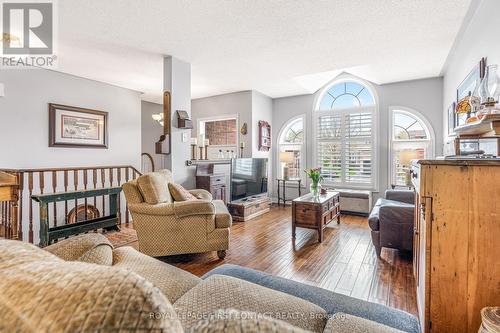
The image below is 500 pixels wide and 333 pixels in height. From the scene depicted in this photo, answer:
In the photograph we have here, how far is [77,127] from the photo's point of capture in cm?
462

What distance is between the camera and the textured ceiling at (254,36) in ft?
7.91

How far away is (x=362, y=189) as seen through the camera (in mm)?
5371

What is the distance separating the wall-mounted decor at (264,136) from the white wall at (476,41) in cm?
350

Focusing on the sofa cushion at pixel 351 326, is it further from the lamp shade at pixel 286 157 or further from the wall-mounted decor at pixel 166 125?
the lamp shade at pixel 286 157

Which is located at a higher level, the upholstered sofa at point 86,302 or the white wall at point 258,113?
the white wall at point 258,113

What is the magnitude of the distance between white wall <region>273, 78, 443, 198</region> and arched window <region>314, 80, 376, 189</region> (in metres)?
0.15

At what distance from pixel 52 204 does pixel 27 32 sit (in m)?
2.76

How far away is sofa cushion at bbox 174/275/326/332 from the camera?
0.83m

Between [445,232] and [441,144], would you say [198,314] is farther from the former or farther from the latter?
[441,144]

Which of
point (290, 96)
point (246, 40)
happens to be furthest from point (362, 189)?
point (246, 40)

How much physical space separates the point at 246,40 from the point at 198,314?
3.11m

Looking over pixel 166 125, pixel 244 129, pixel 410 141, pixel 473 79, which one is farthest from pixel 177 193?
pixel 410 141

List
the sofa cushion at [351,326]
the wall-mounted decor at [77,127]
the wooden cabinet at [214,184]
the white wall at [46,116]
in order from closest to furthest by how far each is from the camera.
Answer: the sofa cushion at [351,326] → the white wall at [46,116] → the wooden cabinet at [214,184] → the wall-mounted decor at [77,127]

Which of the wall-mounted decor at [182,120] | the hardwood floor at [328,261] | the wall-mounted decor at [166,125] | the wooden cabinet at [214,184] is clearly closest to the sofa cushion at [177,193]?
the hardwood floor at [328,261]
